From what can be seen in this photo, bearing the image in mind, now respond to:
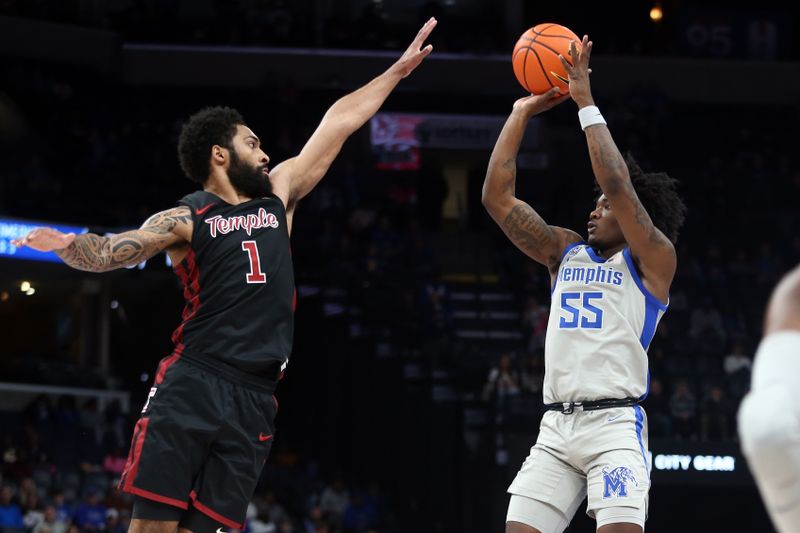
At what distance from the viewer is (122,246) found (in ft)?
15.8

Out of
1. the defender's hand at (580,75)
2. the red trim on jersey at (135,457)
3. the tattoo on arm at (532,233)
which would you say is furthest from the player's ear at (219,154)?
the defender's hand at (580,75)

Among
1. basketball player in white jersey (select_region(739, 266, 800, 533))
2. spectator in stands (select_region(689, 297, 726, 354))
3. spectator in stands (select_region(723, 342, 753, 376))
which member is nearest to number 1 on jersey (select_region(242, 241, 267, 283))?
basketball player in white jersey (select_region(739, 266, 800, 533))

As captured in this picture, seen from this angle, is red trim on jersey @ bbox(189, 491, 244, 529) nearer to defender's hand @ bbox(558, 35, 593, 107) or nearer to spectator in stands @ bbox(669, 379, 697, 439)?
defender's hand @ bbox(558, 35, 593, 107)

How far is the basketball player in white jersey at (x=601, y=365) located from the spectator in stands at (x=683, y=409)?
336 inches

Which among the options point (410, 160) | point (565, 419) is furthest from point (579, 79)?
point (410, 160)

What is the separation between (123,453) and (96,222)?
13.1 ft

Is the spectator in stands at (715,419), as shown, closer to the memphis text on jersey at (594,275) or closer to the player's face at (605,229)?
the player's face at (605,229)

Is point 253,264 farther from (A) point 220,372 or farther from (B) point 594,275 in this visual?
(B) point 594,275

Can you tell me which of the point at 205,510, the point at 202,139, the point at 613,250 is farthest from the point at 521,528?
the point at 202,139

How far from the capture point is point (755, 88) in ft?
81.0

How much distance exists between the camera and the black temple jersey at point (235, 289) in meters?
4.95

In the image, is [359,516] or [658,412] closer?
[658,412]

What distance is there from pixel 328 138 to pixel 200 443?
159 cm

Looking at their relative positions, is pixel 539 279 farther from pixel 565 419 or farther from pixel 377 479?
pixel 565 419
